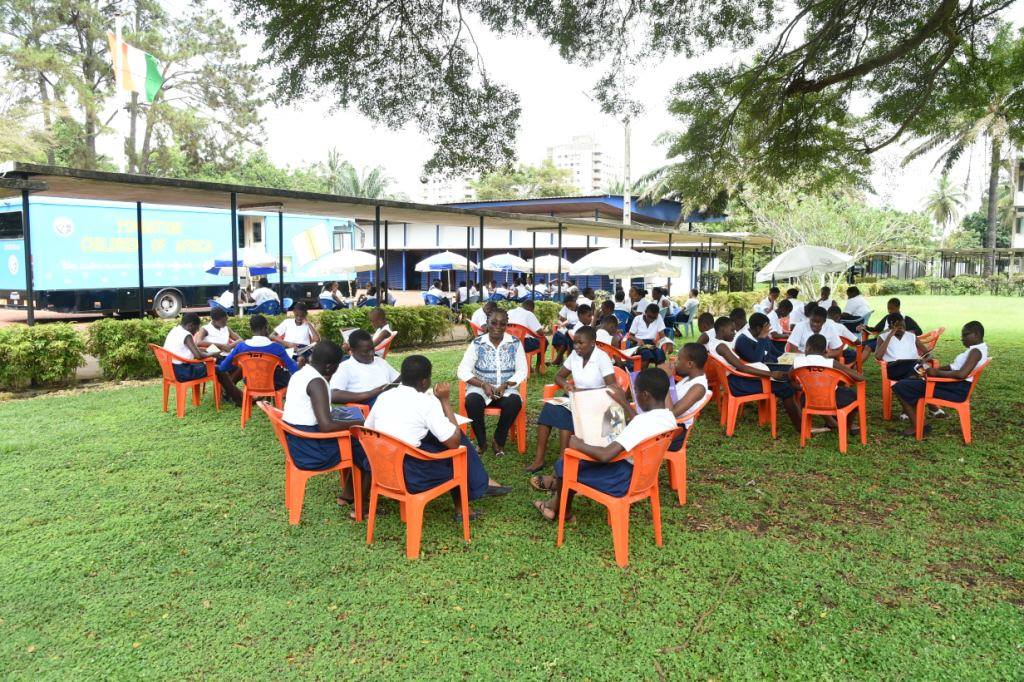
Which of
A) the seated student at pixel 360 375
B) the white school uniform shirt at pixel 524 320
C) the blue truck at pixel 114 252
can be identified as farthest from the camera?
the blue truck at pixel 114 252

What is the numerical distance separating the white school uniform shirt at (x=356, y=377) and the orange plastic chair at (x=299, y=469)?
80 centimetres

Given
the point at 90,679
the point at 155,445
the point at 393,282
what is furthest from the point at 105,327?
the point at 393,282

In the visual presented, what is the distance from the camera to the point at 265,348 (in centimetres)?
640

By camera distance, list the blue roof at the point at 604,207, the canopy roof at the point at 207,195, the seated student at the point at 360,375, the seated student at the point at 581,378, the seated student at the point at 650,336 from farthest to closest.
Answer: the blue roof at the point at 604,207, the seated student at the point at 650,336, the canopy roof at the point at 207,195, the seated student at the point at 581,378, the seated student at the point at 360,375

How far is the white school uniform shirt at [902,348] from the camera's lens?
6820 mm

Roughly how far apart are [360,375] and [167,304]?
14.7 m

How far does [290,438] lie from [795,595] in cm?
306

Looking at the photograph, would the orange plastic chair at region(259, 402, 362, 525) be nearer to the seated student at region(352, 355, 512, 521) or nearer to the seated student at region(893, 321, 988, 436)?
the seated student at region(352, 355, 512, 521)

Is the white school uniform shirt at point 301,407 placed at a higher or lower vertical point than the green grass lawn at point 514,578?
higher

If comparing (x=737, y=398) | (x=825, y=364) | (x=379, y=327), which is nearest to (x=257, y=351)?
(x=379, y=327)

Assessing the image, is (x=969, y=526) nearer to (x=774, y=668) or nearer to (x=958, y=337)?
(x=774, y=668)

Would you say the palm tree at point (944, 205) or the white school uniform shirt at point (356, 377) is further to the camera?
the palm tree at point (944, 205)

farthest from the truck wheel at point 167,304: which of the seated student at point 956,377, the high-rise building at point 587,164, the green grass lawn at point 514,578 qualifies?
the high-rise building at point 587,164

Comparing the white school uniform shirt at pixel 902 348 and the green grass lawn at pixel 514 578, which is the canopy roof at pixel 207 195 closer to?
the green grass lawn at pixel 514 578
